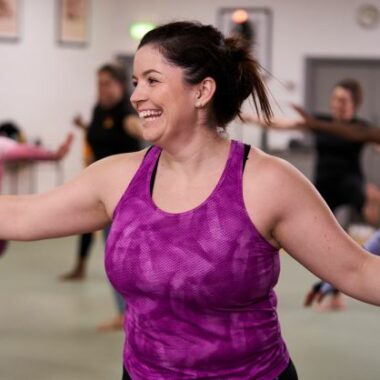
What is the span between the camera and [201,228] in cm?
156

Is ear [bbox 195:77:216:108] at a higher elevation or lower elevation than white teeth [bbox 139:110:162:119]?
higher

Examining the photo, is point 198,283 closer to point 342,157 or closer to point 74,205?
point 74,205

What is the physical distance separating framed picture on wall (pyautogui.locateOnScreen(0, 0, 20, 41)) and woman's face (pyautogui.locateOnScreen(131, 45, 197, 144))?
7356 millimetres

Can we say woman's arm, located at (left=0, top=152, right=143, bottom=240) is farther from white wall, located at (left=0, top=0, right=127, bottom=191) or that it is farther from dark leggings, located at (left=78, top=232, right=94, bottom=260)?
white wall, located at (left=0, top=0, right=127, bottom=191)

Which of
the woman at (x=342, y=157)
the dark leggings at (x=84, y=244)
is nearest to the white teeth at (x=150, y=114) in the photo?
the woman at (x=342, y=157)

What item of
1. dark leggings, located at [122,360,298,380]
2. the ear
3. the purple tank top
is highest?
the ear

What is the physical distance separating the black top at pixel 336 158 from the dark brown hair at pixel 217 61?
13.5ft

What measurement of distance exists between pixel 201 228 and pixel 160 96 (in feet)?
0.98

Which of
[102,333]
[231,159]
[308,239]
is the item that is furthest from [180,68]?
[102,333]

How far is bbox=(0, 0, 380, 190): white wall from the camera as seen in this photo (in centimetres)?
899

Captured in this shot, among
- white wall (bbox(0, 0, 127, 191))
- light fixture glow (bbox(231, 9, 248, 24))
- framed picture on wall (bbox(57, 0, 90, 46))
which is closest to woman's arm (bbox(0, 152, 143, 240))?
white wall (bbox(0, 0, 127, 191))

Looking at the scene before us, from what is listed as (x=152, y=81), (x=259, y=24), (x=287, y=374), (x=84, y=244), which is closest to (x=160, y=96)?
(x=152, y=81)

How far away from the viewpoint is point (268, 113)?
5.82 ft

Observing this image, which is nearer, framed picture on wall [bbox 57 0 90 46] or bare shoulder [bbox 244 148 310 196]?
bare shoulder [bbox 244 148 310 196]
